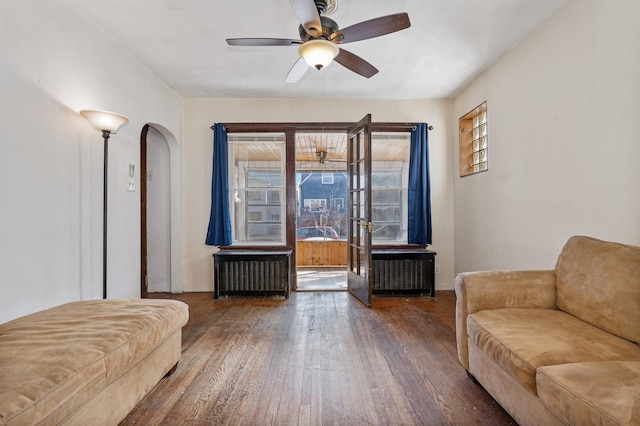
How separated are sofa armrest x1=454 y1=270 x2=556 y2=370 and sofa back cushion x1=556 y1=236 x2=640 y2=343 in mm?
79

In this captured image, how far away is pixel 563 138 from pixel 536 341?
1748mm

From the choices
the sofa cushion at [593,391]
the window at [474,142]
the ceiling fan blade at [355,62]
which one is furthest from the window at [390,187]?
the sofa cushion at [593,391]

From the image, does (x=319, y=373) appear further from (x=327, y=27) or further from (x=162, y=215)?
(x=162, y=215)

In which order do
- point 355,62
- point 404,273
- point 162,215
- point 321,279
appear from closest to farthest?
point 355,62, point 404,273, point 162,215, point 321,279

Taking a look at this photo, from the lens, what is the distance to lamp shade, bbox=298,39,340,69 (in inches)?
83.6

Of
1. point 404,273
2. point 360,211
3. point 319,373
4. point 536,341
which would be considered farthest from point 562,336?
point 360,211

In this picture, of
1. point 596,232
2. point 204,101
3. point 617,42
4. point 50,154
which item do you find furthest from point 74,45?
point 596,232

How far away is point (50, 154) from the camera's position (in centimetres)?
219

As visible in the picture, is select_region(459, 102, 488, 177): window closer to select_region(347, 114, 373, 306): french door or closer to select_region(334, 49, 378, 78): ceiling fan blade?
select_region(347, 114, 373, 306): french door

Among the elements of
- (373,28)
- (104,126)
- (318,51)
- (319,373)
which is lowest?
(319,373)

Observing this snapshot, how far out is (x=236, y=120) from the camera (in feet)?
14.7

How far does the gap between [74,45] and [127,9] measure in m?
Result: 0.49

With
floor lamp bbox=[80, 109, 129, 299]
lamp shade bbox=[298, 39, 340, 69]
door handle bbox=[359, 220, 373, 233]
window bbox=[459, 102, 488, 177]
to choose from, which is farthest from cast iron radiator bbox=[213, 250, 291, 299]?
window bbox=[459, 102, 488, 177]

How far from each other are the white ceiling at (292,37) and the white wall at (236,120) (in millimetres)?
273
